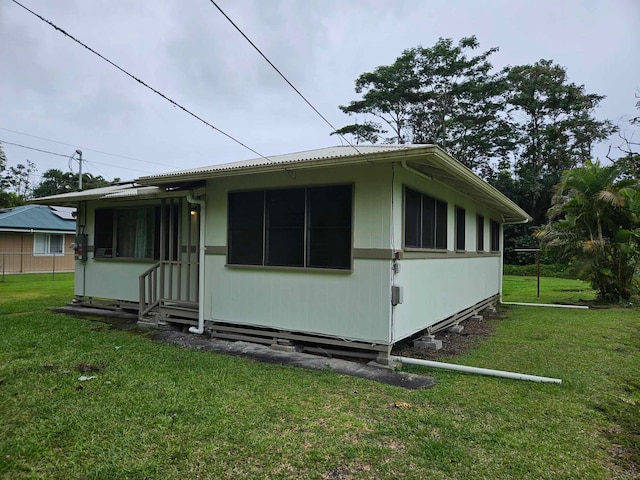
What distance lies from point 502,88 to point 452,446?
2676cm

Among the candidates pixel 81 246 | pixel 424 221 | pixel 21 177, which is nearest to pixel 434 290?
pixel 424 221

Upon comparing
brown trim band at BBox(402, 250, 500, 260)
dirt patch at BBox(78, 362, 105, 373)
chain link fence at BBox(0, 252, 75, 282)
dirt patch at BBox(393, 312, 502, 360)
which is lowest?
dirt patch at BBox(393, 312, 502, 360)

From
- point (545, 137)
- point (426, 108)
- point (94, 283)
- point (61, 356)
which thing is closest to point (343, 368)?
point (61, 356)

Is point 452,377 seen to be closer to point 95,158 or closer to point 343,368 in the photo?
point 343,368

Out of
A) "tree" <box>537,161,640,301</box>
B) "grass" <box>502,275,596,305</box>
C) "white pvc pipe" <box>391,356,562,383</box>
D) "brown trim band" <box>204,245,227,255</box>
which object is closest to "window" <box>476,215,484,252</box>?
"tree" <box>537,161,640,301</box>

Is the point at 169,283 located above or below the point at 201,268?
below

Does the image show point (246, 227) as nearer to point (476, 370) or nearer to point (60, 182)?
point (476, 370)

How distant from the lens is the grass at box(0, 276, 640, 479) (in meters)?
2.60

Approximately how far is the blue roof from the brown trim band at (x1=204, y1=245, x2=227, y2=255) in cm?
1663

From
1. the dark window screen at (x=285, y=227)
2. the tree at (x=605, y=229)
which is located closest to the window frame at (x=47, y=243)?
the dark window screen at (x=285, y=227)

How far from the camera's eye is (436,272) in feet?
20.7

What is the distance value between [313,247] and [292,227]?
1.35 feet

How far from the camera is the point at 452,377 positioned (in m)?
4.47

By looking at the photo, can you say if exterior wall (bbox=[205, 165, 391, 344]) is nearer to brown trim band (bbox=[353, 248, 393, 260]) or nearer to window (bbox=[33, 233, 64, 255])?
brown trim band (bbox=[353, 248, 393, 260])
